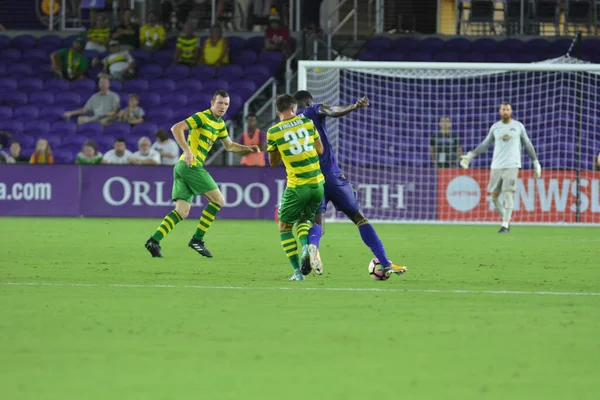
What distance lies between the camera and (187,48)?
2533 centimetres

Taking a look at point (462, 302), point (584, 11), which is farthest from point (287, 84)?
point (462, 302)

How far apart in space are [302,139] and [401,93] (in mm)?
13884

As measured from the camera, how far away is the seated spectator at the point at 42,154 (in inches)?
875

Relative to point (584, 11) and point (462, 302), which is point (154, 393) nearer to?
point (462, 302)

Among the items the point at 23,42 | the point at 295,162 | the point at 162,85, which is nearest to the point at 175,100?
the point at 162,85

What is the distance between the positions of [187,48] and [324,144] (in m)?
15.0

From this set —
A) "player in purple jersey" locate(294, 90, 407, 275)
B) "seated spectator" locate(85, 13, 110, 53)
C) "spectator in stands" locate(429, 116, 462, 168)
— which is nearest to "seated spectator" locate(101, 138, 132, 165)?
"seated spectator" locate(85, 13, 110, 53)

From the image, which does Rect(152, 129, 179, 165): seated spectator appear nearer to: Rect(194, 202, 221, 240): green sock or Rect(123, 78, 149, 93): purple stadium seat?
Rect(123, 78, 149, 93): purple stadium seat

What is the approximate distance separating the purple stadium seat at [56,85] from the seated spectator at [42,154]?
343cm

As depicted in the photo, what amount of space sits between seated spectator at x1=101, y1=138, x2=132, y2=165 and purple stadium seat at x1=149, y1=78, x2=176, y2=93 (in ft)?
11.2

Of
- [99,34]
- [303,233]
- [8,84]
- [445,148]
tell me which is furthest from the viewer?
[99,34]

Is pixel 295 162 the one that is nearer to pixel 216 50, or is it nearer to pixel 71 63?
pixel 216 50

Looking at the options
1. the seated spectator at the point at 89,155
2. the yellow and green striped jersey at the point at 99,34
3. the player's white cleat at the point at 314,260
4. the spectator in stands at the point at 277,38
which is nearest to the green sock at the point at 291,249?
the player's white cleat at the point at 314,260

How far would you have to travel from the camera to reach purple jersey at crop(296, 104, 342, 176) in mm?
10523
